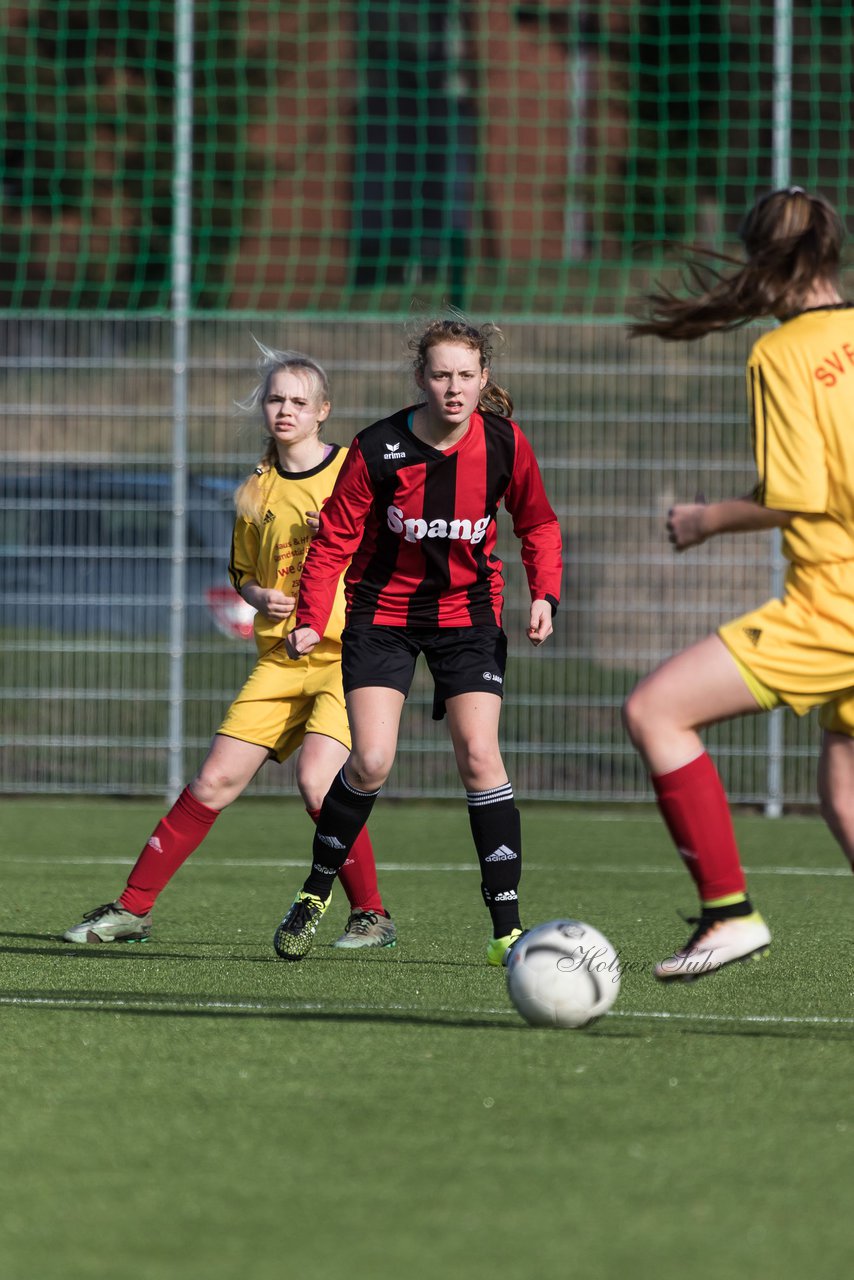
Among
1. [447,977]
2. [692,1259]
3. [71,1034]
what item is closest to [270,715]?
[447,977]

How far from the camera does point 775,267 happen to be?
413cm

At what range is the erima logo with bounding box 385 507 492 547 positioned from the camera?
5.41m

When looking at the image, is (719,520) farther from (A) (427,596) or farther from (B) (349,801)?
(B) (349,801)

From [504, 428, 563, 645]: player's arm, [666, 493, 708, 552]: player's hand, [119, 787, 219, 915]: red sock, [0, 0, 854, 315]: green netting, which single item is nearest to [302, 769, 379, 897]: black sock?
[119, 787, 219, 915]: red sock

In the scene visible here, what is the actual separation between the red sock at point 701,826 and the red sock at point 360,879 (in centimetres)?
199

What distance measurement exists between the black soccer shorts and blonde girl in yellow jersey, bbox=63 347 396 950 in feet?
1.65

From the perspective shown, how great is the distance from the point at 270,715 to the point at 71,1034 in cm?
181

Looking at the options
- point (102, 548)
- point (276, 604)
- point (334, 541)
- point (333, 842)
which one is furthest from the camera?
point (102, 548)

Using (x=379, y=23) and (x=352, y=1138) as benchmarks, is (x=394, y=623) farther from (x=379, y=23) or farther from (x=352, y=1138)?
(x=379, y=23)

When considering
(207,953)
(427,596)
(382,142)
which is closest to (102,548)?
(207,953)

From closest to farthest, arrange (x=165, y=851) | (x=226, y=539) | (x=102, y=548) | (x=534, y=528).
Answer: (x=534, y=528) → (x=165, y=851) → (x=226, y=539) → (x=102, y=548)

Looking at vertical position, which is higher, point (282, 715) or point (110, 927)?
point (282, 715)

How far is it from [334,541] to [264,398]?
812 mm

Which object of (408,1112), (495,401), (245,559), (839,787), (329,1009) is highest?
(495,401)
